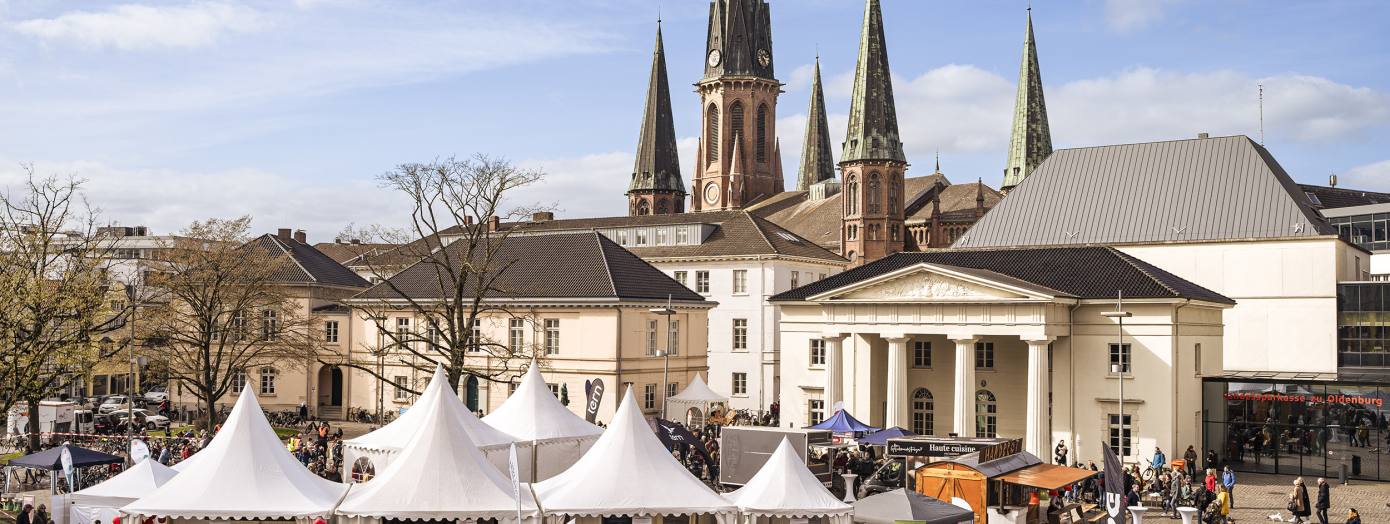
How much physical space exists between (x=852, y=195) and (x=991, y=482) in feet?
186

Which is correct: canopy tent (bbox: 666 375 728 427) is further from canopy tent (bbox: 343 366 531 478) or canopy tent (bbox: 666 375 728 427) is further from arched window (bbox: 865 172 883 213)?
arched window (bbox: 865 172 883 213)

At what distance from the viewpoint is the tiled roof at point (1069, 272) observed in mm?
42700

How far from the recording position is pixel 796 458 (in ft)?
77.0

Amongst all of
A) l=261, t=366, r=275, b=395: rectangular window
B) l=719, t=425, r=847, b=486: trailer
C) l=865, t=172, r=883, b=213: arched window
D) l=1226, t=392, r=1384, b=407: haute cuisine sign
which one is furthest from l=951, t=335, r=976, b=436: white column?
l=865, t=172, r=883, b=213: arched window

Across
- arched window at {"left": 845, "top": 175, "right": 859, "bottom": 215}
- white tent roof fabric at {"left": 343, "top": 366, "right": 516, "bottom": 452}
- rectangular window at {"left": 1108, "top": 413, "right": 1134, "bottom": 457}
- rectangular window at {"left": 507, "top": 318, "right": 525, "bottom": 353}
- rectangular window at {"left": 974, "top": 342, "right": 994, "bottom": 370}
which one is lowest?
rectangular window at {"left": 1108, "top": 413, "right": 1134, "bottom": 457}

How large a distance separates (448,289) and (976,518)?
3235cm

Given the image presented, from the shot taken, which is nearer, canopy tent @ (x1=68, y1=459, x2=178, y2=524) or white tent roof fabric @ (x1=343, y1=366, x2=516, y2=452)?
canopy tent @ (x1=68, y1=459, x2=178, y2=524)

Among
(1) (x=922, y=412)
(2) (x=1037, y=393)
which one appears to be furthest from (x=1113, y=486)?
(1) (x=922, y=412)

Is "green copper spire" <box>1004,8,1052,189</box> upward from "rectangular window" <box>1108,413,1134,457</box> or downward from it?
upward

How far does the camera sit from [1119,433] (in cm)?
4216

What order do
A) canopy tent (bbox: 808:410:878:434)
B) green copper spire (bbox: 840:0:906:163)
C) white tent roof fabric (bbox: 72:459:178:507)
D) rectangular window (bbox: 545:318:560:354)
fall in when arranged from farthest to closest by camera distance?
1. green copper spire (bbox: 840:0:906:163)
2. rectangular window (bbox: 545:318:560:354)
3. canopy tent (bbox: 808:410:878:434)
4. white tent roof fabric (bbox: 72:459:178:507)

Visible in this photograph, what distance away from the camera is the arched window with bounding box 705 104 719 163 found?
108500 mm

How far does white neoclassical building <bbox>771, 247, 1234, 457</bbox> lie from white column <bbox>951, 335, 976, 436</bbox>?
1.8 inches

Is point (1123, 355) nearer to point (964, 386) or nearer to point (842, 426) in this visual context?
point (964, 386)
